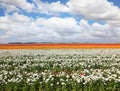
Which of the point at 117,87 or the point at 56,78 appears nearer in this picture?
the point at 117,87

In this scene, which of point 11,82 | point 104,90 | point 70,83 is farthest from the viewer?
point 11,82

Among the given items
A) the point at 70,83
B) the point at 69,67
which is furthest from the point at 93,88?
the point at 69,67

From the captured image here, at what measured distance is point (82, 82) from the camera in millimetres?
15430

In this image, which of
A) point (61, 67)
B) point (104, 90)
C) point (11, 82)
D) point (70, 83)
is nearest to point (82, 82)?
point (70, 83)

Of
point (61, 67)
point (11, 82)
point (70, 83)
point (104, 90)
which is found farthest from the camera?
point (61, 67)

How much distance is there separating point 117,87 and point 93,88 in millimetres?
1429

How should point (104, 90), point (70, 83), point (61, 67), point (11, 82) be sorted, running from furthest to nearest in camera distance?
point (61, 67) → point (11, 82) → point (70, 83) → point (104, 90)

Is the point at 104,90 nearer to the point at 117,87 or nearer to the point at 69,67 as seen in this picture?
the point at 117,87

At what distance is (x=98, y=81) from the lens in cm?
1554

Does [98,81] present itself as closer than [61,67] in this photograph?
Yes

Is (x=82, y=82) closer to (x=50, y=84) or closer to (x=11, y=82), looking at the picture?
(x=50, y=84)

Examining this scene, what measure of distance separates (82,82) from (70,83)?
0.70 metres

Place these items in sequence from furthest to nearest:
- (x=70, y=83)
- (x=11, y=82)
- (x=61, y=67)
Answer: (x=61, y=67) → (x=11, y=82) → (x=70, y=83)

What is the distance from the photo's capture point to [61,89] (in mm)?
14641
